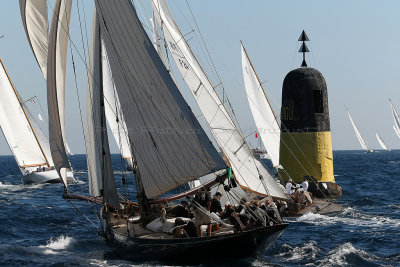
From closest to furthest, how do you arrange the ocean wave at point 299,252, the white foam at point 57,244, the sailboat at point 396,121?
1. the ocean wave at point 299,252
2. the white foam at point 57,244
3. the sailboat at point 396,121

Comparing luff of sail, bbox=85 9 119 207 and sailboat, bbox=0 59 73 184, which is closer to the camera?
luff of sail, bbox=85 9 119 207

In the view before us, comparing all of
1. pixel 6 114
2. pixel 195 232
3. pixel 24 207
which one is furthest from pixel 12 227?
pixel 6 114

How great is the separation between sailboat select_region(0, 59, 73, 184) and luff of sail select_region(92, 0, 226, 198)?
38.7 metres

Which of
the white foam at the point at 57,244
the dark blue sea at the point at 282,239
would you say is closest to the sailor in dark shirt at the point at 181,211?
the dark blue sea at the point at 282,239

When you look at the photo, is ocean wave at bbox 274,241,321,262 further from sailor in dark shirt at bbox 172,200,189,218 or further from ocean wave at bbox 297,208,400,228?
ocean wave at bbox 297,208,400,228

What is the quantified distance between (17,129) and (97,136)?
38425 mm

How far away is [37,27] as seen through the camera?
25.1m

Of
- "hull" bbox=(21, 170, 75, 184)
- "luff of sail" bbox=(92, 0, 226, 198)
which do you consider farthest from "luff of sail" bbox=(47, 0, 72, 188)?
"hull" bbox=(21, 170, 75, 184)

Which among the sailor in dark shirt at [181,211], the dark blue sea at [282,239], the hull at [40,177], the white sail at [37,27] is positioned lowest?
the dark blue sea at [282,239]

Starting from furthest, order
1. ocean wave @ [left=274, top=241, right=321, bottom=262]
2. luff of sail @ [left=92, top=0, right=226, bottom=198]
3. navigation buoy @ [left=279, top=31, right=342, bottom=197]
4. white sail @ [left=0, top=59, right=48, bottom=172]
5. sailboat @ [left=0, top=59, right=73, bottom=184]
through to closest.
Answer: sailboat @ [left=0, top=59, right=73, bottom=184] → white sail @ [left=0, top=59, right=48, bottom=172] → navigation buoy @ [left=279, top=31, right=342, bottom=197] → ocean wave @ [left=274, top=241, right=321, bottom=262] → luff of sail @ [left=92, top=0, right=226, bottom=198]

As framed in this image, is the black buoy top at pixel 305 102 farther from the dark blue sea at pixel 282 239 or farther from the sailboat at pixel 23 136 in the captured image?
the sailboat at pixel 23 136

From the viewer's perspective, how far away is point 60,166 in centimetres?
2339

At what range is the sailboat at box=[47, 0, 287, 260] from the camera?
21.3 metres

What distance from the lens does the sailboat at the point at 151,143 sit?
21328 mm
